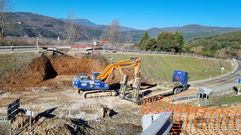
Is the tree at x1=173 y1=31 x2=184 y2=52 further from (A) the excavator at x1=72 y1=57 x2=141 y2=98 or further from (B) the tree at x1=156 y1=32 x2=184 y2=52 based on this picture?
(A) the excavator at x1=72 y1=57 x2=141 y2=98

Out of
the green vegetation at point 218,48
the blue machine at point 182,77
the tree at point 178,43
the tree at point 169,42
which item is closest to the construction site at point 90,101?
the blue machine at point 182,77

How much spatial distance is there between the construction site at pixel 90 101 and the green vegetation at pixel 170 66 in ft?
17.4

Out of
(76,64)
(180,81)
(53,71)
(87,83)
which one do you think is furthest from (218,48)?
(87,83)

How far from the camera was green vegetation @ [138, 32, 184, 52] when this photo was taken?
7084 centimetres

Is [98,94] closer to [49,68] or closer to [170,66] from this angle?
[49,68]

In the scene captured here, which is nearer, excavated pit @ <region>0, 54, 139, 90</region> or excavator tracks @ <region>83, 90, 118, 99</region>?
excavator tracks @ <region>83, 90, 118, 99</region>

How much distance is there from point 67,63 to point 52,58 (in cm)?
202

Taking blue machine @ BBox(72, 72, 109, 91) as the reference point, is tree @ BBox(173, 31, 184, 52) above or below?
above

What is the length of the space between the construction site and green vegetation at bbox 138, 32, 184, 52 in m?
29.8

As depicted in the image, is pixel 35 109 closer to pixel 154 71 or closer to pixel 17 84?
pixel 17 84

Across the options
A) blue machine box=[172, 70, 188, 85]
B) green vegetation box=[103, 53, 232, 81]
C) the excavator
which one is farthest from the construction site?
green vegetation box=[103, 53, 232, 81]

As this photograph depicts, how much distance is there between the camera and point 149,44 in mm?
71438

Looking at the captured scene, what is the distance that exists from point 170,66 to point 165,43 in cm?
1994

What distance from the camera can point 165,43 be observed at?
70.8m
